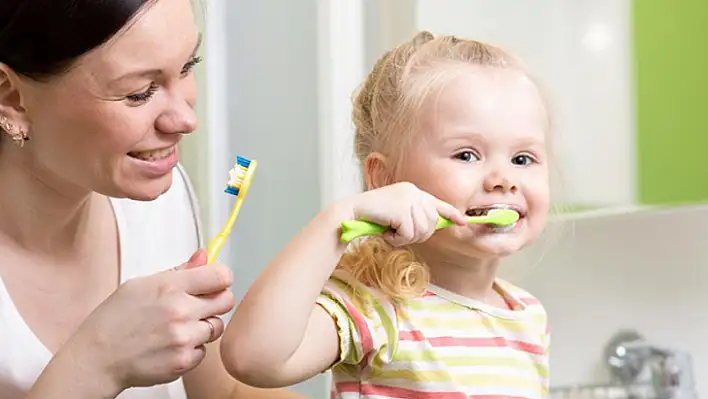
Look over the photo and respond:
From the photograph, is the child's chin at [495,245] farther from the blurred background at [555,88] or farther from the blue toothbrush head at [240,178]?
the blurred background at [555,88]

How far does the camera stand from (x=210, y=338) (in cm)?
67

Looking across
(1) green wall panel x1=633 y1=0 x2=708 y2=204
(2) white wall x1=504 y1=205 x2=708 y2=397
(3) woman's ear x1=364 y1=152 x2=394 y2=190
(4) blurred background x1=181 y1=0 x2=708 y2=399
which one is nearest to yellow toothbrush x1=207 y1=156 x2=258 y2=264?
(3) woman's ear x1=364 y1=152 x2=394 y2=190

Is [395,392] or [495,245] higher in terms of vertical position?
[495,245]

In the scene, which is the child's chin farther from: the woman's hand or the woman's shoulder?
the woman's shoulder

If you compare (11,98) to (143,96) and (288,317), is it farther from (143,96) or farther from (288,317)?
(288,317)

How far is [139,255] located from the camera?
0.90m

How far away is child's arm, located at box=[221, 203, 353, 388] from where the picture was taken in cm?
61

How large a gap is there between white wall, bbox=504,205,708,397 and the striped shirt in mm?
723

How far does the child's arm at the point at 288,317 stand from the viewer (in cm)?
61

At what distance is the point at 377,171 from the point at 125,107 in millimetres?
213

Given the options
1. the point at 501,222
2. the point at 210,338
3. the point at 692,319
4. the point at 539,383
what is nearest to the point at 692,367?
the point at 692,319

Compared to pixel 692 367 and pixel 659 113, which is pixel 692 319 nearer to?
pixel 692 367

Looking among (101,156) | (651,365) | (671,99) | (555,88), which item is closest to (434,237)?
(101,156)

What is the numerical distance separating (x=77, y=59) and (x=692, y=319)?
1.14 meters
